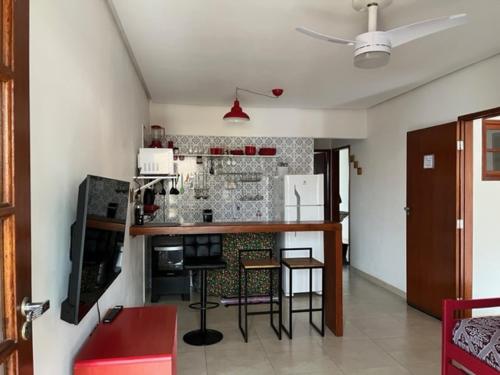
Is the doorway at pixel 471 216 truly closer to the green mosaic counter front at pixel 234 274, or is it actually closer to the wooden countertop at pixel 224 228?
the wooden countertop at pixel 224 228

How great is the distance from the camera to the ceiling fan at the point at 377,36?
6.55ft

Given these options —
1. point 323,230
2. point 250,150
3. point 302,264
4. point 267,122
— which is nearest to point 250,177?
point 250,150

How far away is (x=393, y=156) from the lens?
191 inches

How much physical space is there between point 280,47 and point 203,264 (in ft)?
6.67

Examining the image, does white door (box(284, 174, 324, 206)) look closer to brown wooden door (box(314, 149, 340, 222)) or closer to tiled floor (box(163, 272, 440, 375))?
tiled floor (box(163, 272, 440, 375))

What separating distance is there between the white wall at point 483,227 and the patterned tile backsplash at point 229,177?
2.24m

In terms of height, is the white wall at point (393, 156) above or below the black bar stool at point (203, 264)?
above

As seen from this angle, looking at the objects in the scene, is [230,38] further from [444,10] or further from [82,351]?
[82,351]

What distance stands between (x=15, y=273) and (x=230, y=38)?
236 centimetres

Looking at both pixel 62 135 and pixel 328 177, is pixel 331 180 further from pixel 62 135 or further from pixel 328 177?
pixel 62 135

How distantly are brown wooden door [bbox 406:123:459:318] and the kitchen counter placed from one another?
3.96 ft

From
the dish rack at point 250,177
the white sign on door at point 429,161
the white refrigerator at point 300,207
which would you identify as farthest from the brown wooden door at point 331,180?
the white sign on door at point 429,161

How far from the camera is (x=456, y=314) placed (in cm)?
361

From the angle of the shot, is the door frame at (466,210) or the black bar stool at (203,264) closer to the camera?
the black bar stool at (203,264)
